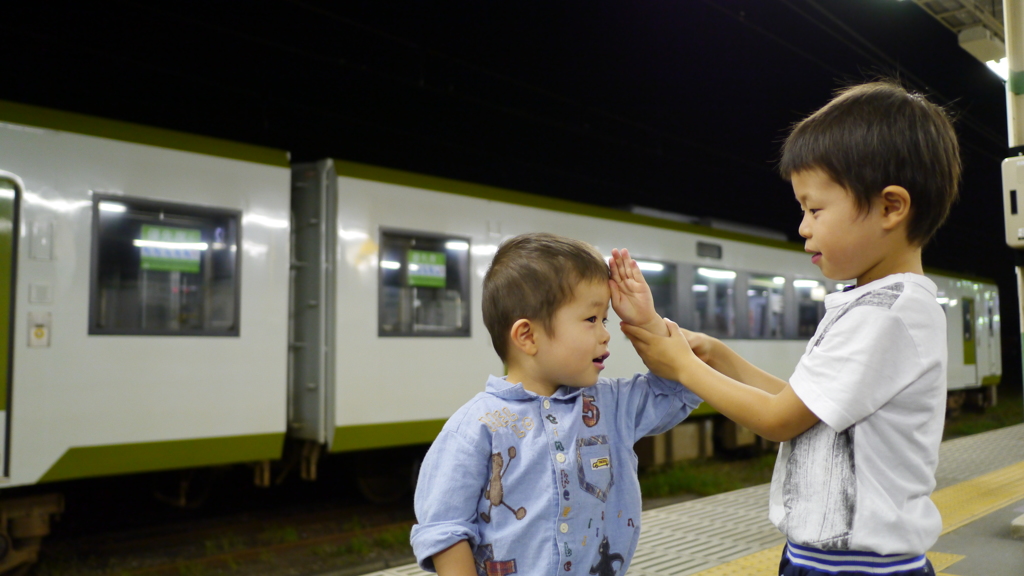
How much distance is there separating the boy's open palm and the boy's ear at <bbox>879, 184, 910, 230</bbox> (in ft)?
1.42

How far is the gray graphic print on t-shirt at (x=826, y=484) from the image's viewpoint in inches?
50.9

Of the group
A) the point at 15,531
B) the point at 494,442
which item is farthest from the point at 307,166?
the point at 494,442

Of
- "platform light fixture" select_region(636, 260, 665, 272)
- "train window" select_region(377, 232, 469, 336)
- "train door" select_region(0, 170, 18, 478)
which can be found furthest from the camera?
"platform light fixture" select_region(636, 260, 665, 272)

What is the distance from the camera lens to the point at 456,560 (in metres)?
1.36

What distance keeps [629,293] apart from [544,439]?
12.8 inches

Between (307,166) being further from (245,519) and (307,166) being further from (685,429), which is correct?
(685,429)

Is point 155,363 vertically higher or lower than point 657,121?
lower

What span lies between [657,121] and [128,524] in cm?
1197

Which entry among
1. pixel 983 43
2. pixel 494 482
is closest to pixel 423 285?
pixel 983 43

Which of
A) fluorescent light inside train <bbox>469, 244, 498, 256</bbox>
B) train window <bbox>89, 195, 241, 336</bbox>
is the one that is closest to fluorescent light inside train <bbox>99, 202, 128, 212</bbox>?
train window <bbox>89, 195, 241, 336</bbox>

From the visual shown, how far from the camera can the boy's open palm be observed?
1451 millimetres

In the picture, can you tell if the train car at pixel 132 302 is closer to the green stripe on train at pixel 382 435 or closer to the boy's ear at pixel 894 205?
the green stripe on train at pixel 382 435

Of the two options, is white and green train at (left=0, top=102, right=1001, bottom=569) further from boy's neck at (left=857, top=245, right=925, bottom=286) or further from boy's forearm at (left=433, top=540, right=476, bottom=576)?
boy's neck at (left=857, top=245, right=925, bottom=286)

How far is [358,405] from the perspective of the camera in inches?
243
